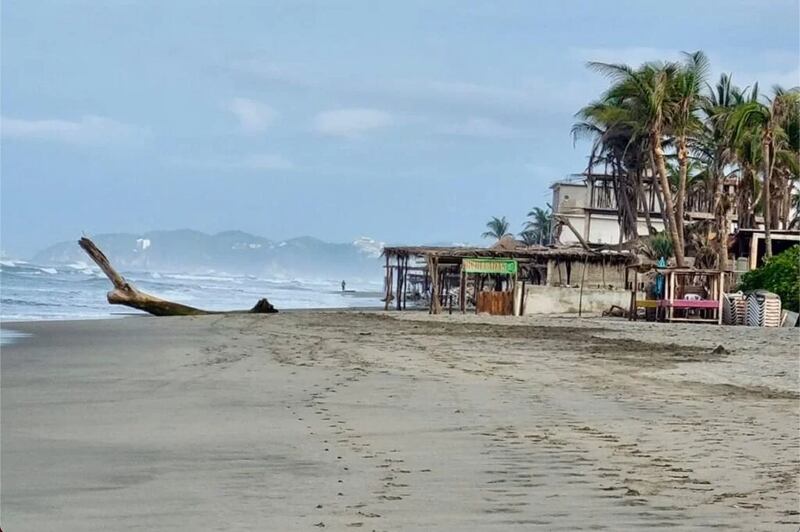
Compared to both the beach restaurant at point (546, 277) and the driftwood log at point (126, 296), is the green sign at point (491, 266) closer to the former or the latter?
the beach restaurant at point (546, 277)

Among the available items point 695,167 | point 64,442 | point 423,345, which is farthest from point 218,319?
point 695,167

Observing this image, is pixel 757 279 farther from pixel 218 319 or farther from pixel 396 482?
pixel 396 482

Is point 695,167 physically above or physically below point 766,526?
above

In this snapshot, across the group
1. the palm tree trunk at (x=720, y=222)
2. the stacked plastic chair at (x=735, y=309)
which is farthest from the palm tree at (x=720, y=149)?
the stacked plastic chair at (x=735, y=309)

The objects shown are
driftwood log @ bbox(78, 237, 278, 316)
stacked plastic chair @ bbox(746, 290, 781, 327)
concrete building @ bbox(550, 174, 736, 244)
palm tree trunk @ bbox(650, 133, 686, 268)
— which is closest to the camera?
driftwood log @ bbox(78, 237, 278, 316)

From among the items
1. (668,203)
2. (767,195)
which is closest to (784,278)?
(767,195)

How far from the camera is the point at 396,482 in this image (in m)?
5.58

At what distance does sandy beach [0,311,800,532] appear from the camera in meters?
4.81

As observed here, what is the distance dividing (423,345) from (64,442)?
11455mm

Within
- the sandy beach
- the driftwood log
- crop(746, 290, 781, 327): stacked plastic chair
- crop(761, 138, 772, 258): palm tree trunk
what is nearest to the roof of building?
crop(761, 138, 772, 258): palm tree trunk

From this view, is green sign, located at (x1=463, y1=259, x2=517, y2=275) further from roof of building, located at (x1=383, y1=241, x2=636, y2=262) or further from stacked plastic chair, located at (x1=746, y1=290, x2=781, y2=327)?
stacked plastic chair, located at (x1=746, y1=290, x2=781, y2=327)

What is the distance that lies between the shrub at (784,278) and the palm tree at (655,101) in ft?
15.2

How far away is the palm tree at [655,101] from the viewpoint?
3466 centimetres

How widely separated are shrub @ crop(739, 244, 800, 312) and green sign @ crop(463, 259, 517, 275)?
7.25m
